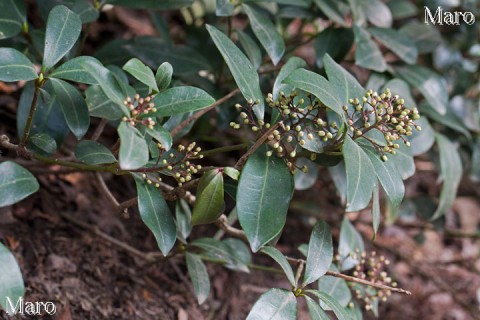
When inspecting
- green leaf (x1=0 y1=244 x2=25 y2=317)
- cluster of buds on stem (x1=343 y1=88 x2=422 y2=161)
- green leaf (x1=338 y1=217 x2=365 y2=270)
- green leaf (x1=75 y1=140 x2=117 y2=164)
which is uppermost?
cluster of buds on stem (x1=343 y1=88 x2=422 y2=161)

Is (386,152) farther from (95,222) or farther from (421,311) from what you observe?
(421,311)

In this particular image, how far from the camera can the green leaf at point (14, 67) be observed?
0.97m

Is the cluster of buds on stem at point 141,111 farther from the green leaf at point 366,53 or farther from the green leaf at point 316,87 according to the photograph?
the green leaf at point 366,53

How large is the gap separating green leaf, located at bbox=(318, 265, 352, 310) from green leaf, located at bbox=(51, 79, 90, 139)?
0.61m

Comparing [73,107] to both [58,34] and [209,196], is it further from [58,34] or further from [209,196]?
[209,196]

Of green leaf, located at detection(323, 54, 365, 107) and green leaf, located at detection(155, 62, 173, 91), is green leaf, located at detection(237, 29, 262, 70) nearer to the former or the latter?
green leaf, located at detection(323, 54, 365, 107)

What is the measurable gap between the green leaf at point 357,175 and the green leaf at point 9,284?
1.78ft

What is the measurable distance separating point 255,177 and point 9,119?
0.89m

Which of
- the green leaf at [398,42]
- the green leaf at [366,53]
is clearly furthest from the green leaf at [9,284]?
the green leaf at [398,42]

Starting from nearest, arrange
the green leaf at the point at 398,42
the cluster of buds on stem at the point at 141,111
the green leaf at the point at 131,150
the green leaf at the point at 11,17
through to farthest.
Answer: the green leaf at the point at 131,150 → the cluster of buds on stem at the point at 141,111 → the green leaf at the point at 11,17 → the green leaf at the point at 398,42

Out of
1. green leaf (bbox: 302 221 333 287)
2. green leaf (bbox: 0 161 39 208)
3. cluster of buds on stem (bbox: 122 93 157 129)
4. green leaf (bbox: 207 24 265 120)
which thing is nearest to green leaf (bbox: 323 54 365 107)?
green leaf (bbox: 207 24 265 120)

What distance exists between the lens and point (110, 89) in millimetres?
913

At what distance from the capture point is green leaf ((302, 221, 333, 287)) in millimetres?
1077

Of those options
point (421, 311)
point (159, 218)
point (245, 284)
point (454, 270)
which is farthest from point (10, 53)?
point (454, 270)
